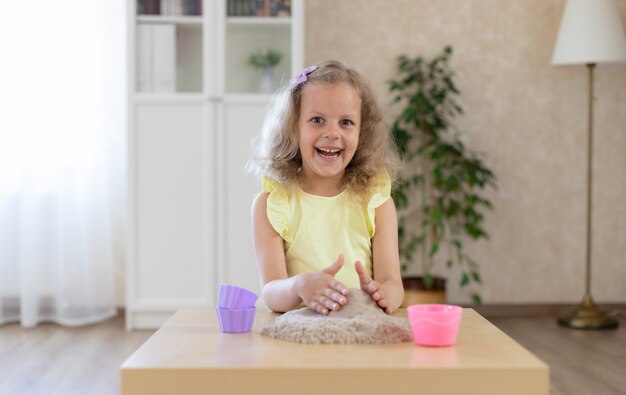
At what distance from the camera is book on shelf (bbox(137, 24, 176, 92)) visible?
3588 millimetres

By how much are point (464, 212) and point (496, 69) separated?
2.40 ft

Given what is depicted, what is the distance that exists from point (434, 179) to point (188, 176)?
3.74ft

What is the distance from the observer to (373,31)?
3941mm

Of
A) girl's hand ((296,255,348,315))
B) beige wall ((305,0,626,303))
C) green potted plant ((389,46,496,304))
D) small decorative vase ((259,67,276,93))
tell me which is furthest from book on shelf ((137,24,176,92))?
girl's hand ((296,255,348,315))

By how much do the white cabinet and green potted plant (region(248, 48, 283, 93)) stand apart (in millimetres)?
74

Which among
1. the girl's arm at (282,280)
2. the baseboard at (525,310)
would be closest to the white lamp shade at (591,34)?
the baseboard at (525,310)

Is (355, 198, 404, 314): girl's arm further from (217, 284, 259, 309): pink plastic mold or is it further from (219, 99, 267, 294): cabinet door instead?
(219, 99, 267, 294): cabinet door

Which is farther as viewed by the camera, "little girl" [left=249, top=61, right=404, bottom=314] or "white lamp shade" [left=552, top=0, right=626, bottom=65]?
"white lamp shade" [left=552, top=0, right=626, bottom=65]

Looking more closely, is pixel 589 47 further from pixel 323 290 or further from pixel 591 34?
pixel 323 290

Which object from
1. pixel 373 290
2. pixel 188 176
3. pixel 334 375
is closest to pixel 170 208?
pixel 188 176

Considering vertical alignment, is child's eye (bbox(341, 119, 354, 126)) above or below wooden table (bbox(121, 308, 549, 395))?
above

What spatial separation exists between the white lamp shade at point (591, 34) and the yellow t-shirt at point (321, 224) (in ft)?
7.55

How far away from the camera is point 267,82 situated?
3.65 m

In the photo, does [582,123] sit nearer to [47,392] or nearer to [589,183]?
[589,183]
